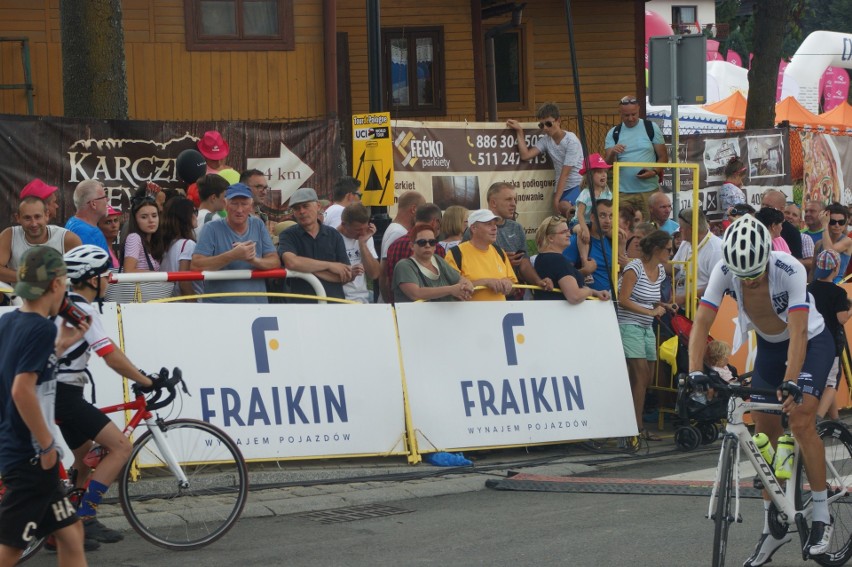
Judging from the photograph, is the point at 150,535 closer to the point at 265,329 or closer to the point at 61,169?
the point at 265,329

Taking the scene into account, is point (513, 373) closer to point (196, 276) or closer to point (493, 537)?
point (196, 276)

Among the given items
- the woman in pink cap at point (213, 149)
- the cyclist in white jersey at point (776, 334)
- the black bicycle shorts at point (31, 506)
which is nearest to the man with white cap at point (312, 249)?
the woman in pink cap at point (213, 149)

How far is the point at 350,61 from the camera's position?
60.4 ft

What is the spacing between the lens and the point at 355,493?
9.20m

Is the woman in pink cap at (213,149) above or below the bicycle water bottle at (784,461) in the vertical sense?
above

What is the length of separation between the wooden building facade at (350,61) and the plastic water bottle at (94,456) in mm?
9298

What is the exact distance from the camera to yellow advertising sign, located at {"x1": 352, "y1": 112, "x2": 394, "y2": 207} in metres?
12.3

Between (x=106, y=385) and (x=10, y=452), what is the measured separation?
3261 millimetres

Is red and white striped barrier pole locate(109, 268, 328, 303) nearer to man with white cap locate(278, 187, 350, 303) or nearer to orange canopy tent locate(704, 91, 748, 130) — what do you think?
man with white cap locate(278, 187, 350, 303)

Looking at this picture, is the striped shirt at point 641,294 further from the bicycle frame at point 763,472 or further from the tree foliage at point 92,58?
the tree foliage at point 92,58

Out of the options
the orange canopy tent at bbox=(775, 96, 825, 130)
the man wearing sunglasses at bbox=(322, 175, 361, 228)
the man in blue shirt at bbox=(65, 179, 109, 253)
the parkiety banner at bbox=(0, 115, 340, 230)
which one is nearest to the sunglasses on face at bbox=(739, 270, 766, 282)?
the man in blue shirt at bbox=(65, 179, 109, 253)

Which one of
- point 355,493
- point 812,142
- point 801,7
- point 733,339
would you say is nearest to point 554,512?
point 355,493

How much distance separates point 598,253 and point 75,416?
6519 millimetres

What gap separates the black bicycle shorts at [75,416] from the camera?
23.3ft
